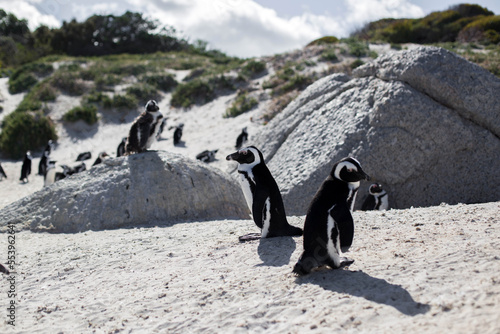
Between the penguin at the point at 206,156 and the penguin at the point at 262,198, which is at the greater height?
the penguin at the point at 206,156

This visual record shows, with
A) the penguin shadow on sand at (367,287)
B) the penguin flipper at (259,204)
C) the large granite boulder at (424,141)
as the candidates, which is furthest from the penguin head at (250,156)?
the large granite boulder at (424,141)

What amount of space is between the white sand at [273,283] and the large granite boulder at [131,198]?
1203 mm

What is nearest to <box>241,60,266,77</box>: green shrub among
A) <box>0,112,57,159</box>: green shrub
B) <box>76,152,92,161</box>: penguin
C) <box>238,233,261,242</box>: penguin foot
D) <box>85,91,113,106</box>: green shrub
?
<box>85,91,113,106</box>: green shrub

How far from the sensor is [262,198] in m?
4.68

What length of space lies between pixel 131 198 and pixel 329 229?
359 centimetres

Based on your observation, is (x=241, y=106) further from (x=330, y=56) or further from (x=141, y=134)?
(x=141, y=134)

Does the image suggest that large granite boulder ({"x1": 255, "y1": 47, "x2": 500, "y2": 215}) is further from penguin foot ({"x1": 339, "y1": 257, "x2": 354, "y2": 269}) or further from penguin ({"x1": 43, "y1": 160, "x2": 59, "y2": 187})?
penguin ({"x1": 43, "y1": 160, "x2": 59, "y2": 187})

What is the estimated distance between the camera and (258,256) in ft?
13.6

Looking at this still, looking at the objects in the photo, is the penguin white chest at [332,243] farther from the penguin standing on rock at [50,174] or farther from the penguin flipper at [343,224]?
the penguin standing on rock at [50,174]

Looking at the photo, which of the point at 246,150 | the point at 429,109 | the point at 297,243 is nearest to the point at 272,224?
the point at 297,243

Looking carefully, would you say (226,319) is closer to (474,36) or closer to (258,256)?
(258,256)

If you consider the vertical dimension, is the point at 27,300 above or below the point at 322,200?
below

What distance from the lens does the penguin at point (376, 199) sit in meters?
6.76

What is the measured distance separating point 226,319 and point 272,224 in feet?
5.33
